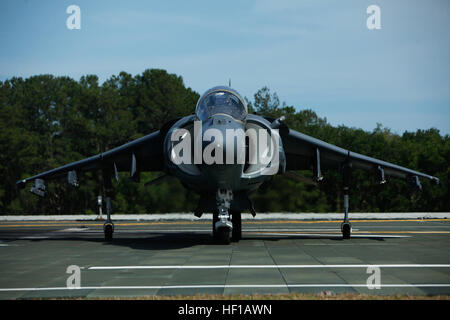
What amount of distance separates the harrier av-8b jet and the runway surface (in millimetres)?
1443

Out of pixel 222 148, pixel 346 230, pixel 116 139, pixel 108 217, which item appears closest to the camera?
pixel 222 148

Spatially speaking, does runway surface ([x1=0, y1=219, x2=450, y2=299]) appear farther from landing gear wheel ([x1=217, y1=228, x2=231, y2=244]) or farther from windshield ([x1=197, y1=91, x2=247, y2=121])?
windshield ([x1=197, y1=91, x2=247, y2=121])

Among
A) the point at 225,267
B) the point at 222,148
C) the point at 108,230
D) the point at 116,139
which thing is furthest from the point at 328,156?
the point at 116,139

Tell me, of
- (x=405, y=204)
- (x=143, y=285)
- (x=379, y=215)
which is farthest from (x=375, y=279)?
(x=405, y=204)

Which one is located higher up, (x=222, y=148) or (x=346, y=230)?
(x=222, y=148)

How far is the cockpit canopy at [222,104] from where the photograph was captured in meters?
14.4

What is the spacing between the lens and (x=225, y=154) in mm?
12930

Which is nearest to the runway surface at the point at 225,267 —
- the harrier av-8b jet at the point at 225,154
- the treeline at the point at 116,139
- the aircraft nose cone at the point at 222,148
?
the harrier av-8b jet at the point at 225,154

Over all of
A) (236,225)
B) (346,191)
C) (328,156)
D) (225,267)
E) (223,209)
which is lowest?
(225,267)

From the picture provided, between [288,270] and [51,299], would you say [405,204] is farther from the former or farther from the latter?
[51,299]

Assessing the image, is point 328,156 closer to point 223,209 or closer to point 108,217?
point 223,209

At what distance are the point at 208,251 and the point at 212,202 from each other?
5.63 feet

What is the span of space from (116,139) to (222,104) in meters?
50.1

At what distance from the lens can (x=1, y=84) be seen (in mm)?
75125
